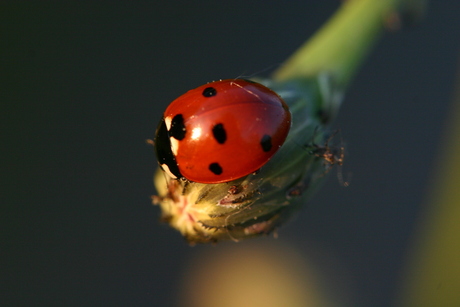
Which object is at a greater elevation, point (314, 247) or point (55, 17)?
point (55, 17)

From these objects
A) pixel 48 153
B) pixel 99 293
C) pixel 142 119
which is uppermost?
pixel 142 119

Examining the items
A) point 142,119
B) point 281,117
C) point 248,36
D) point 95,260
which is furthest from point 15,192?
point 281,117

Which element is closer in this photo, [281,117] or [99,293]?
[281,117]

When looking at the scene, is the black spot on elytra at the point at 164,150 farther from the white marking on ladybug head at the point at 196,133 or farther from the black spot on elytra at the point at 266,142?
the black spot on elytra at the point at 266,142

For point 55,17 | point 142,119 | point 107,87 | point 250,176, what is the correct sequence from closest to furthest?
point 250,176
point 55,17
point 107,87
point 142,119

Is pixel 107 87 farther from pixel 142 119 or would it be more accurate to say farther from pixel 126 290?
pixel 126 290

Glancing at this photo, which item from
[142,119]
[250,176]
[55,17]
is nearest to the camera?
[250,176]

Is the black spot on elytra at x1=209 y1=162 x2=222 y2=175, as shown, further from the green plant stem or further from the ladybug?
the green plant stem

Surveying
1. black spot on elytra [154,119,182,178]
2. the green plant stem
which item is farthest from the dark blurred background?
black spot on elytra [154,119,182,178]

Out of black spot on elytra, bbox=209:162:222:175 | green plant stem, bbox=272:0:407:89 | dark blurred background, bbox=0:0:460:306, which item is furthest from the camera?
dark blurred background, bbox=0:0:460:306
